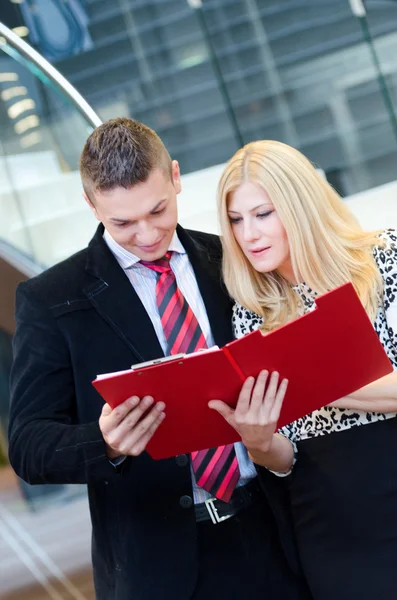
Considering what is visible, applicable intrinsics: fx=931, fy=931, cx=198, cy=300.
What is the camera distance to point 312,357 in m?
1.92

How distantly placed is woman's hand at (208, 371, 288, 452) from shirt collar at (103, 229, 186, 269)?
57 centimetres

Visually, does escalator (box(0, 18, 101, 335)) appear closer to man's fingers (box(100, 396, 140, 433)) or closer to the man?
the man

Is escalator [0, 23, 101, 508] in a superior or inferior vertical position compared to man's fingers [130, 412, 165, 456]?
superior

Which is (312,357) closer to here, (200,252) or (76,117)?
(200,252)

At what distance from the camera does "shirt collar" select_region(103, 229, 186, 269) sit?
237 cm

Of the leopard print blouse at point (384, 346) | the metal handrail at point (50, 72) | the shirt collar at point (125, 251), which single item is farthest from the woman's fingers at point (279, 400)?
the metal handrail at point (50, 72)

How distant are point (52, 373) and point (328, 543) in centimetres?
78

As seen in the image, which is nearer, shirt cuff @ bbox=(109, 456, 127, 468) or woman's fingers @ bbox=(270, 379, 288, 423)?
woman's fingers @ bbox=(270, 379, 288, 423)

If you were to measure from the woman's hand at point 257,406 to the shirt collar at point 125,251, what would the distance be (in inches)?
22.3

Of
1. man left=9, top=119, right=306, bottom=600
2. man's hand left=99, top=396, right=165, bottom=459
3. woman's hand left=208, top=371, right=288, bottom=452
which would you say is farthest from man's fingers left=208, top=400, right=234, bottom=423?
man left=9, top=119, right=306, bottom=600

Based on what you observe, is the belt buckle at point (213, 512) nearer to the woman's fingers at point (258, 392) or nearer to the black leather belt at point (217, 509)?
the black leather belt at point (217, 509)

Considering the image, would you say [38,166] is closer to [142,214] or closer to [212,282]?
[212,282]

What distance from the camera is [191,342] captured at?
2299 millimetres

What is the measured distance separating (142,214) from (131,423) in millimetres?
559
